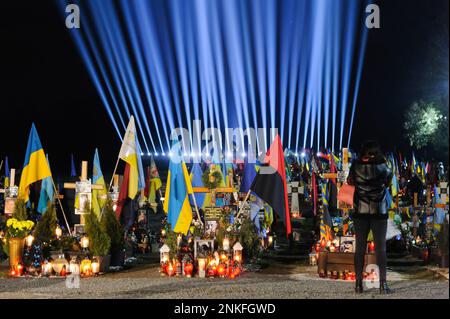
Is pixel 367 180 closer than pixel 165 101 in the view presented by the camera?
Yes

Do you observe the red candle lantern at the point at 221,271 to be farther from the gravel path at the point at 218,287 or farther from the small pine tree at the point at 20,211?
the small pine tree at the point at 20,211

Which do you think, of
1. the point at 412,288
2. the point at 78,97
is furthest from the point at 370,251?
the point at 78,97

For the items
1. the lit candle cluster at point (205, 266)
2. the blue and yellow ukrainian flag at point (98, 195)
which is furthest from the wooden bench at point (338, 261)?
the blue and yellow ukrainian flag at point (98, 195)

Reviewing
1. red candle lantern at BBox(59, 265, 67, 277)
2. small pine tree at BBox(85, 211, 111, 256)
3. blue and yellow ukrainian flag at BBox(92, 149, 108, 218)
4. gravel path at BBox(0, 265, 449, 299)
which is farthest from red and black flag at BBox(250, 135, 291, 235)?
blue and yellow ukrainian flag at BBox(92, 149, 108, 218)

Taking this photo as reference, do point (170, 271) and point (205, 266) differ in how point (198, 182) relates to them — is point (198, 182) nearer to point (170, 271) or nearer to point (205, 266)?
point (170, 271)

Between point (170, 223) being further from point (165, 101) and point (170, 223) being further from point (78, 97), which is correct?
point (78, 97)

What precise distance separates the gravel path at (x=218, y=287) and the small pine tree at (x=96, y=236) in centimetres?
57

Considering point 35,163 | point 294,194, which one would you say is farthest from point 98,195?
point 294,194

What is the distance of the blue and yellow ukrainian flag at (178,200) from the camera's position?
44.7 ft

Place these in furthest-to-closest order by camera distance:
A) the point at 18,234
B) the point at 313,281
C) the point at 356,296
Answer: the point at 18,234 → the point at 313,281 → the point at 356,296

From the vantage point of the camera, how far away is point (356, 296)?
8.79m

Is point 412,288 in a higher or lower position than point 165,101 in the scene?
lower

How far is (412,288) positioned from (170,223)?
5683 mm

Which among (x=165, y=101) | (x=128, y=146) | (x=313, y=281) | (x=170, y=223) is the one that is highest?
(x=165, y=101)
